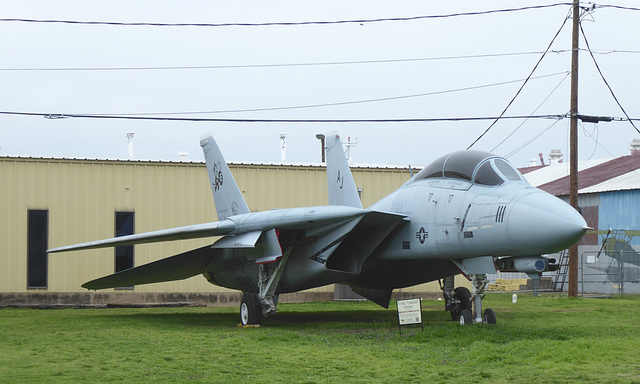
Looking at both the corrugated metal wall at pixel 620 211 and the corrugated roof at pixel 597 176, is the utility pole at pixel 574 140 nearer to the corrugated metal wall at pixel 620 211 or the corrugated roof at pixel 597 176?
the corrugated metal wall at pixel 620 211

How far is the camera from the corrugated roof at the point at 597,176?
1433 inches

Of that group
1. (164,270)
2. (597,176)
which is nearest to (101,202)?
(164,270)

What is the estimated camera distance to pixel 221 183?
61.3 feet

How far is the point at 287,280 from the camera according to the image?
1580cm

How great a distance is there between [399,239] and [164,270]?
6.24m

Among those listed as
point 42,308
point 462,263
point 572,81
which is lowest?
point 42,308

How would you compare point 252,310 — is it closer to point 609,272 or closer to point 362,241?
point 362,241

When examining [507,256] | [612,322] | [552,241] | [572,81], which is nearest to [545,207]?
[552,241]

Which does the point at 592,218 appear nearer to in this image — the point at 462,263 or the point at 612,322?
the point at 612,322

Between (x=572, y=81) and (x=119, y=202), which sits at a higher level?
(x=572, y=81)

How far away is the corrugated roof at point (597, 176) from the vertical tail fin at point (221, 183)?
21.8 metres

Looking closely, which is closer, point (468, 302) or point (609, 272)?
point (468, 302)

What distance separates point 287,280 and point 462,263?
12.5 ft

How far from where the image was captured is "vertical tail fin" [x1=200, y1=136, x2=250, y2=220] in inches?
720
